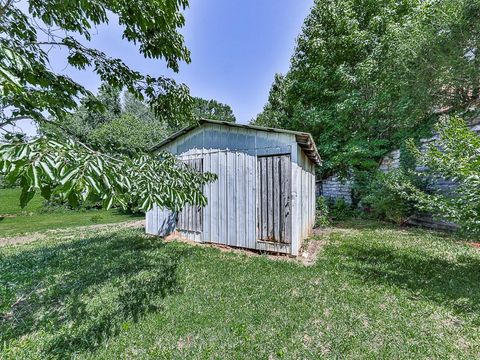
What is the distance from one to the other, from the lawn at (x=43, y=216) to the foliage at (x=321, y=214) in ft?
30.6

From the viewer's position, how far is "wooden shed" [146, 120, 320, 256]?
5.34 m

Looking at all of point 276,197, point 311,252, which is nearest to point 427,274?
point 311,252

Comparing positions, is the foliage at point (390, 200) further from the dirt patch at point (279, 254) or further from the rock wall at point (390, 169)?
the dirt patch at point (279, 254)

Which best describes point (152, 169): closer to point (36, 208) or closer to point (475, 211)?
point (475, 211)

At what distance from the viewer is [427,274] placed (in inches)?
163

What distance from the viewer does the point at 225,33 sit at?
20.4ft

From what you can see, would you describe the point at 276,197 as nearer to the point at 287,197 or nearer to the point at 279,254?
the point at 287,197

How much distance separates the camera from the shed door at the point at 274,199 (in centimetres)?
532

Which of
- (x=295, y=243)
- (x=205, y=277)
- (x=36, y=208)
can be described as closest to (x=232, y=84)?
(x=295, y=243)

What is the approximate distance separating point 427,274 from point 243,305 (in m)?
3.16

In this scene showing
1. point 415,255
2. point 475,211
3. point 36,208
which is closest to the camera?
point 475,211

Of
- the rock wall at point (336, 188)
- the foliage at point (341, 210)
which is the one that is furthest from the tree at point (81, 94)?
the rock wall at point (336, 188)

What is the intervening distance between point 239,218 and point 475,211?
4.10 m

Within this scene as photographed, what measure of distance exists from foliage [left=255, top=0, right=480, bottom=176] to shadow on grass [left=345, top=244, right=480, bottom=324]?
4.99 metres
